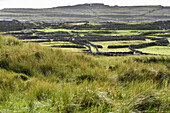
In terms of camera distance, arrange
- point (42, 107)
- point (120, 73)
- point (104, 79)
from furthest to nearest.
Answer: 1. point (120, 73)
2. point (104, 79)
3. point (42, 107)

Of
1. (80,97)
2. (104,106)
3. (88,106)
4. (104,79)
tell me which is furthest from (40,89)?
(104,79)

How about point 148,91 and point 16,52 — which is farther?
point 16,52

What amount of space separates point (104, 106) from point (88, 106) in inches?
10.6

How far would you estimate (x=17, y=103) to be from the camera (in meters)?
2.79

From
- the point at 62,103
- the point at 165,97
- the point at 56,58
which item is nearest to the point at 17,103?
the point at 62,103

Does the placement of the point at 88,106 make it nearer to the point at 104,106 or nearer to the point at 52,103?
the point at 104,106

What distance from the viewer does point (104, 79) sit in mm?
4676

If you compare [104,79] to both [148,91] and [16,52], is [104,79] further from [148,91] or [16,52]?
[16,52]

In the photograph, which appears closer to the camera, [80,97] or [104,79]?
[80,97]

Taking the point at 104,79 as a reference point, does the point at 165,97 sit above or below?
above

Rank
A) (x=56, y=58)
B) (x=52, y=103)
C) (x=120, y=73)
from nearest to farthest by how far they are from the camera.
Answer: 1. (x=52, y=103)
2. (x=120, y=73)
3. (x=56, y=58)

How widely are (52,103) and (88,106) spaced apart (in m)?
0.63

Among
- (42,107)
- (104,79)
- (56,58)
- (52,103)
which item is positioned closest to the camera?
(42,107)

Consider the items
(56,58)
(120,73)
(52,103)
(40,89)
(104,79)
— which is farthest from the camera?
(56,58)
